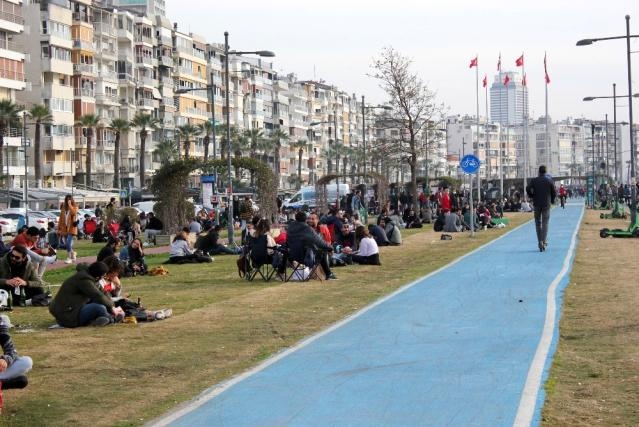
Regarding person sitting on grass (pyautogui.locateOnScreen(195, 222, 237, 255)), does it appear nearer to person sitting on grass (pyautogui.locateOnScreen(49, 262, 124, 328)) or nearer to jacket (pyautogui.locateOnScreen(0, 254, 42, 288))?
jacket (pyautogui.locateOnScreen(0, 254, 42, 288))

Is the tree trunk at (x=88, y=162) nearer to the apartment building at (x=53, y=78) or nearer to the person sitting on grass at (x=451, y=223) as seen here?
the apartment building at (x=53, y=78)

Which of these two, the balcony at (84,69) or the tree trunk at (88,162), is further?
the balcony at (84,69)

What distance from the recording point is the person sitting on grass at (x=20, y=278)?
64.6ft

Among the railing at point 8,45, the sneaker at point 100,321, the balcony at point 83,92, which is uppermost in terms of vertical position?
the railing at point 8,45

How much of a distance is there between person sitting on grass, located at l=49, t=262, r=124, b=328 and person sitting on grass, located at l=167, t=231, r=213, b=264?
15.9 meters

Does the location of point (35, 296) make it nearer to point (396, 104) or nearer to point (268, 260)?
point (268, 260)

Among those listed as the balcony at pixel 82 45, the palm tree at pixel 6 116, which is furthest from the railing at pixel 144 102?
the palm tree at pixel 6 116

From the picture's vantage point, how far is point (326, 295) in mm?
20984

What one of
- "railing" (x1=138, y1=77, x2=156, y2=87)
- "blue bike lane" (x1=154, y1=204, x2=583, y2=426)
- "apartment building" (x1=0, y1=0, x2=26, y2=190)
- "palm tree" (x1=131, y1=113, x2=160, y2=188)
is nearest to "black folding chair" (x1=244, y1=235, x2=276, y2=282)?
"blue bike lane" (x1=154, y1=204, x2=583, y2=426)

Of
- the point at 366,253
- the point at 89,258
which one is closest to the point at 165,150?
the point at 89,258

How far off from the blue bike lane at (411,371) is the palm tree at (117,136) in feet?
327

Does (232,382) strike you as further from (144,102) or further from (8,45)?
(144,102)

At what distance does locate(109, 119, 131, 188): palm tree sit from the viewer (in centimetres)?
11710

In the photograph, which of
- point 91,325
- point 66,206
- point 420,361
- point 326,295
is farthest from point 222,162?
point 420,361
